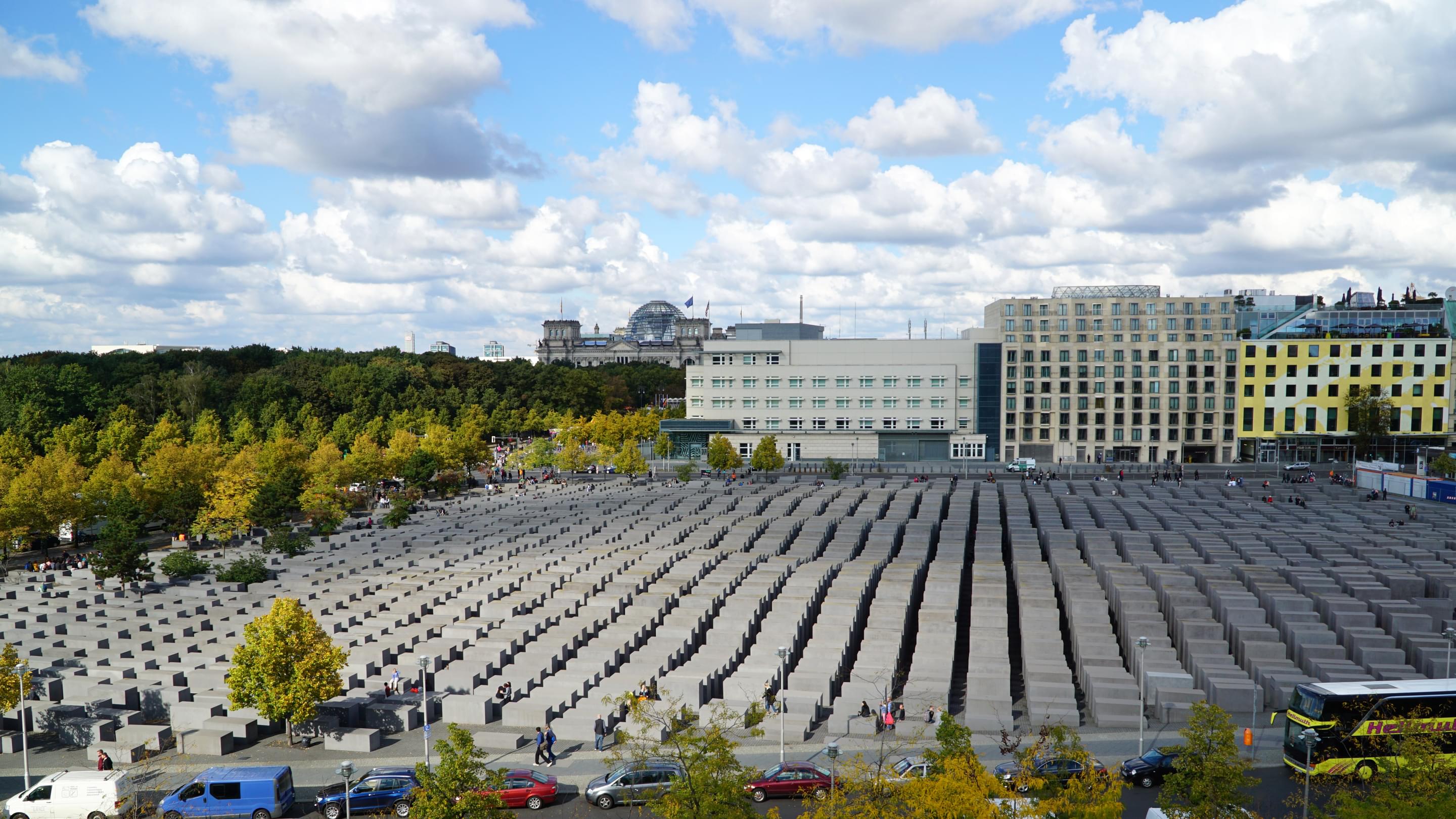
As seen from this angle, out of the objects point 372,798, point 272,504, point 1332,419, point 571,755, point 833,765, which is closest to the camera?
point 833,765

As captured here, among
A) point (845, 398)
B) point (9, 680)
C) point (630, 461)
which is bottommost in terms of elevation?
point (9, 680)

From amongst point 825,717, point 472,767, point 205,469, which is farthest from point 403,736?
point 205,469

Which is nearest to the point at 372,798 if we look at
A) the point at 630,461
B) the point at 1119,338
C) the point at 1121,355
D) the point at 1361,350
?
the point at 630,461

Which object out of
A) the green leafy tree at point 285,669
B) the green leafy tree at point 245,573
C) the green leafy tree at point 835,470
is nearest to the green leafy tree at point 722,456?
the green leafy tree at point 835,470

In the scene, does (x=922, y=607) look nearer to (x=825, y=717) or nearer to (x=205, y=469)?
(x=825, y=717)

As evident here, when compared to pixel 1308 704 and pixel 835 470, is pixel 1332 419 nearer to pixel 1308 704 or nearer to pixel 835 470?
pixel 835 470

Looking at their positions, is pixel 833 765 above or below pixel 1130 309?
below

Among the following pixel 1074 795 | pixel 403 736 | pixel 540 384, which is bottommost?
pixel 403 736

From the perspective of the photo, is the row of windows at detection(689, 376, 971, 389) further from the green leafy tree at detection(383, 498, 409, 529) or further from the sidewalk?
the sidewalk
